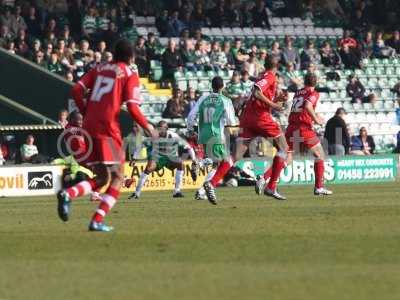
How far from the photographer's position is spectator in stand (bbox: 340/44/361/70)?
39969 mm

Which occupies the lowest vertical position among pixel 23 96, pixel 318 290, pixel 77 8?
pixel 318 290

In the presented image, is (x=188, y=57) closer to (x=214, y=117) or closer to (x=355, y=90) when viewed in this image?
(x=355, y=90)

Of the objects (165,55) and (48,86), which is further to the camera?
(165,55)

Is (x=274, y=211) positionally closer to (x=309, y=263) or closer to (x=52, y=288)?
(x=309, y=263)

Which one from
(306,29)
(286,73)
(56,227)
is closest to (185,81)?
(286,73)

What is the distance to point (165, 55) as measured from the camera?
34.8 metres

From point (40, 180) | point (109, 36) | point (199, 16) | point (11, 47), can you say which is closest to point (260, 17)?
point (199, 16)

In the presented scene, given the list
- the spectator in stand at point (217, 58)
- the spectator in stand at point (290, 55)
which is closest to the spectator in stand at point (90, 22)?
the spectator in stand at point (217, 58)

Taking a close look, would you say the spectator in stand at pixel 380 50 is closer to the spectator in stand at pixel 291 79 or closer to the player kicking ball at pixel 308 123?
the spectator in stand at pixel 291 79

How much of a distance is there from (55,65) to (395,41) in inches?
543

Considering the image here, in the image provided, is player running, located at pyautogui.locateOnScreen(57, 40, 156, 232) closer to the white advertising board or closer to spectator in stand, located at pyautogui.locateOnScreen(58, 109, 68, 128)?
the white advertising board

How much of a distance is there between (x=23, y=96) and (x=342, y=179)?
8.28 meters

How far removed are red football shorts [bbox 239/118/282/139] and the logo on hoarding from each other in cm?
825

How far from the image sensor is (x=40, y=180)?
28.5 metres
